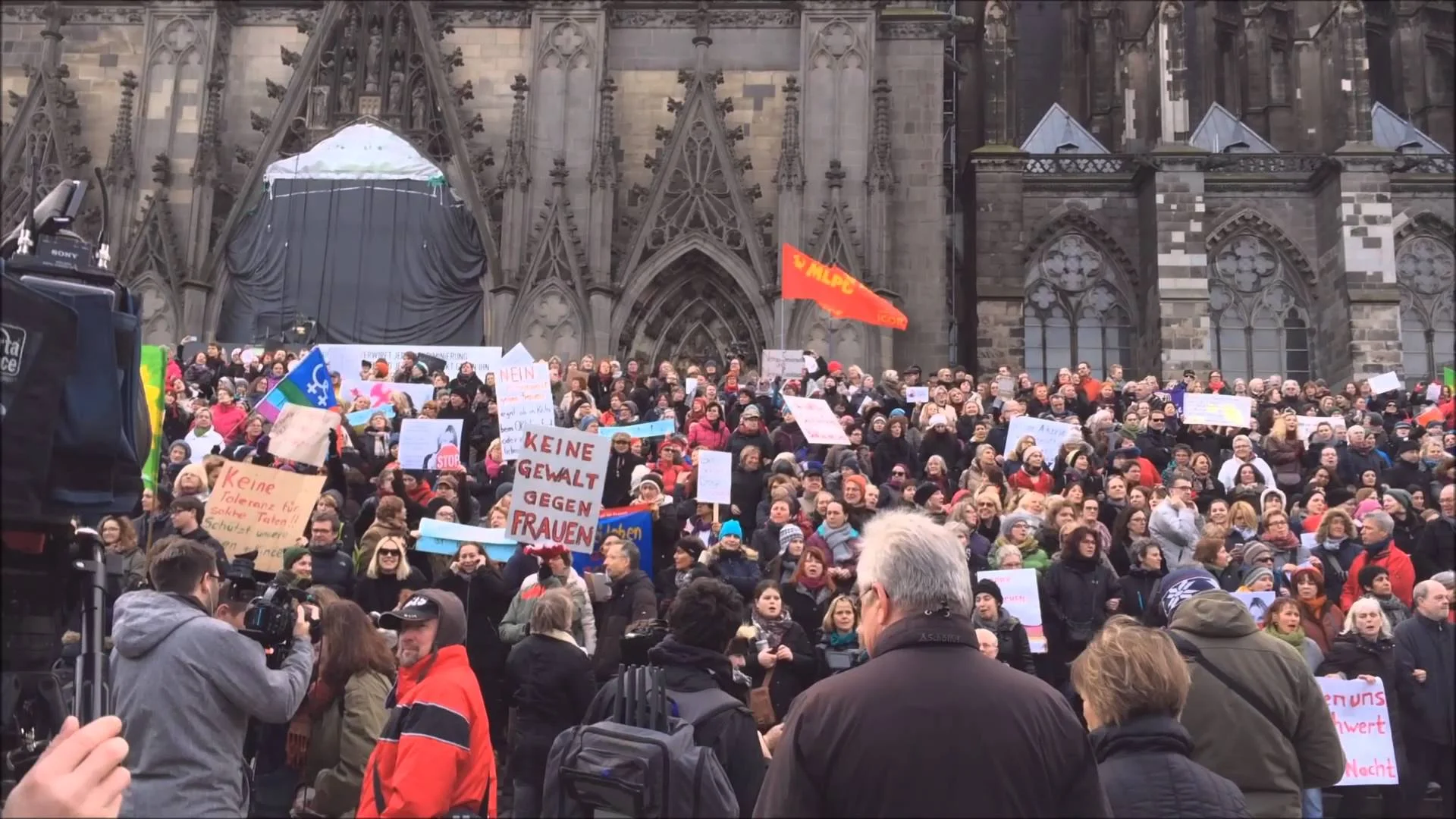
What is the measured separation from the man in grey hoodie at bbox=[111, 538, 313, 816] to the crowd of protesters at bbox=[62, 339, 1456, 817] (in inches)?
13.2

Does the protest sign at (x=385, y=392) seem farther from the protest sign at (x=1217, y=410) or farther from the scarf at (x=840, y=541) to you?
the protest sign at (x=1217, y=410)

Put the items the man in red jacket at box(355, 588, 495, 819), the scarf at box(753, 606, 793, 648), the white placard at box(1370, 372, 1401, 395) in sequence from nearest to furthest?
the man in red jacket at box(355, 588, 495, 819) < the scarf at box(753, 606, 793, 648) < the white placard at box(1370, 372, 1401, 395)

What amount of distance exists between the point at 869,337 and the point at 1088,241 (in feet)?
33.5

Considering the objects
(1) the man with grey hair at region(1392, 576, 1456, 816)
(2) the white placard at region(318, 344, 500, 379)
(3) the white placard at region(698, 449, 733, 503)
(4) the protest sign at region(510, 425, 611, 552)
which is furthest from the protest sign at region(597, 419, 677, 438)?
(1) the man with grey hair at region(1392, 576, 1456, 816)

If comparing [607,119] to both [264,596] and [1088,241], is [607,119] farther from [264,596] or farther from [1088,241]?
[264,596]

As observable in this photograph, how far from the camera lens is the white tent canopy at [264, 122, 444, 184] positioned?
25.7 meters

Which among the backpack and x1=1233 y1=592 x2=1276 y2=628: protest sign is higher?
x1=1233 y1=592 x2=1276 y2=628: protest sign

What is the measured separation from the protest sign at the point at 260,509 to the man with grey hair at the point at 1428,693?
7835 millimetres

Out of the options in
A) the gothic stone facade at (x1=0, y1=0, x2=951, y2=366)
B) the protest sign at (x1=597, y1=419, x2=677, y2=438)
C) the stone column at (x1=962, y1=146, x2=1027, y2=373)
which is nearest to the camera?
the protest sign at (x1=597, y1=419, x2=677, y2=438)

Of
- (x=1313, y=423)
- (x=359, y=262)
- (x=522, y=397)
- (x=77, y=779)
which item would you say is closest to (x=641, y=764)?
(x=77, y=779)

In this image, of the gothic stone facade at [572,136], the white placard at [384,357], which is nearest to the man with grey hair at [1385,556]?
the white placard at [384,357]

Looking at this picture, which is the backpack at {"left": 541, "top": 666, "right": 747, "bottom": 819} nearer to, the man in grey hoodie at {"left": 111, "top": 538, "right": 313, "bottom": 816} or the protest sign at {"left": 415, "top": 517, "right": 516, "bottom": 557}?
the man in grey hoodie at {"left": 111, "top": 538, "right": 313, "bottom": 816}

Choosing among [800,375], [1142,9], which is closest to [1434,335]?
[1142,9]

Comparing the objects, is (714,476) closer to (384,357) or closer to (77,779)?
(384,357)
